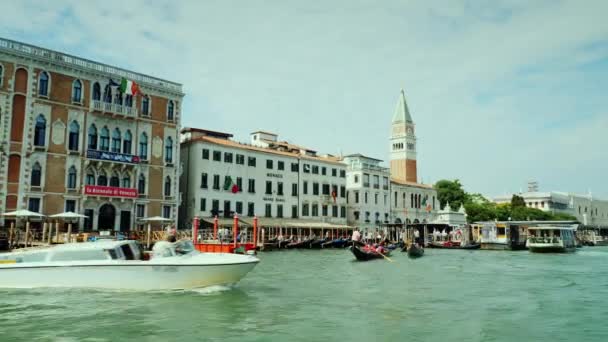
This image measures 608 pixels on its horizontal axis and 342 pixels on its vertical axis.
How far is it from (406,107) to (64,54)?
176 feet

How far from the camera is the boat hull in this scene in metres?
12.9

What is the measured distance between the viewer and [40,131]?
3042 cm

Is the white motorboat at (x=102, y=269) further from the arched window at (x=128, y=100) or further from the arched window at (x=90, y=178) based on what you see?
the arched window at (x=128, y=100)

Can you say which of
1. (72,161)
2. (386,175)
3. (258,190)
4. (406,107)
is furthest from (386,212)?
(72,161)

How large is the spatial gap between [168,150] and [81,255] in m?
23.8

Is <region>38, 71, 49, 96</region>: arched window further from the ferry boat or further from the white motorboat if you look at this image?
the ferry boat

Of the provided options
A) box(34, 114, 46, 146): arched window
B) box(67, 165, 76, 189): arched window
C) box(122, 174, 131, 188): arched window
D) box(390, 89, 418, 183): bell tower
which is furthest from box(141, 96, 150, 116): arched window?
box(390, 89, 418, 183): bell tower

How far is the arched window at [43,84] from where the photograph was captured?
30453 millimetres

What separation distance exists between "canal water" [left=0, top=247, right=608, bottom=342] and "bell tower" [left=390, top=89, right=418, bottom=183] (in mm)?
56572

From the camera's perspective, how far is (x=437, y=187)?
71.6 metres

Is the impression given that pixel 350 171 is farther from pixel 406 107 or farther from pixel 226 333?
pixel 226 333

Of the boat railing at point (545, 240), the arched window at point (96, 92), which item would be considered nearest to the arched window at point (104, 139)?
the arched window at point (96, 92)

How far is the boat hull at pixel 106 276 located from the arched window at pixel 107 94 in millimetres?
→ 21855

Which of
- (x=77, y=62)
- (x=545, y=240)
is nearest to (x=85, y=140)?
(x=77, y=62)
